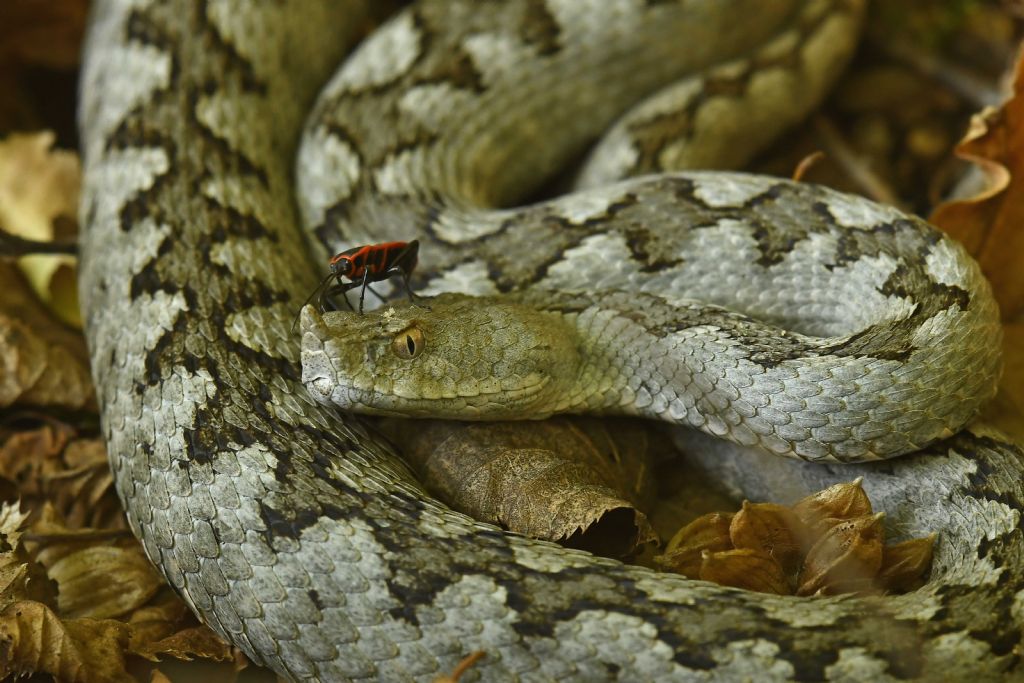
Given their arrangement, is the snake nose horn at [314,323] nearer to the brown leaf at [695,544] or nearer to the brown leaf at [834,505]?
the brown leaf at [695,544]

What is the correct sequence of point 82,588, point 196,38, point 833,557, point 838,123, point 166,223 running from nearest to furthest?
point 833,557
point 82,588
point 166,223
point 196,38
point 838,123

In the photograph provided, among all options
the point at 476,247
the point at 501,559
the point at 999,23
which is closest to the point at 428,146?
the point at 476,247

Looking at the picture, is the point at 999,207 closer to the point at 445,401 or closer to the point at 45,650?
the point at 445,401

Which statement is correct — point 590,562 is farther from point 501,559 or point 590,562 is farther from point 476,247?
point 476,247

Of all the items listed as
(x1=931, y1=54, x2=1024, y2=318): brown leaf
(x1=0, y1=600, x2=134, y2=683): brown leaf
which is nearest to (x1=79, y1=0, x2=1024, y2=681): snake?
(x1=0, y1=600, x2=134, y2=683): brown leaf

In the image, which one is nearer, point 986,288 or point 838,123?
point 986,288

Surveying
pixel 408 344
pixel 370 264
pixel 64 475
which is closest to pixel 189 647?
pixel 64 475

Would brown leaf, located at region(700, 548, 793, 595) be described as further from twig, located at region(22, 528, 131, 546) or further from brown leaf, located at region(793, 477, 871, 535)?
twig, located at region(22, 528, 131, 546)

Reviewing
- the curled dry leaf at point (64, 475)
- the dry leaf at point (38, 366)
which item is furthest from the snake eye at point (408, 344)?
Result: the dry leaf at point (38, 366)
